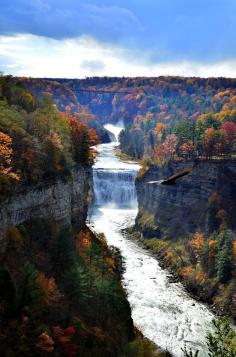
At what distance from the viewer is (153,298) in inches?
2840

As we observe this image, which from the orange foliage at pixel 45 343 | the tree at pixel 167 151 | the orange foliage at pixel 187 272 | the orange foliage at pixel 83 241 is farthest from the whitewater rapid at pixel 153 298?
the orange foliage at pixel 45 343

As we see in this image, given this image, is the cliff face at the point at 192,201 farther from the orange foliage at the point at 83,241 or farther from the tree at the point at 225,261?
the orange foliage at the point at 83,241

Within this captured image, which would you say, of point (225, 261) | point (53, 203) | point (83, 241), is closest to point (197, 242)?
point (225, 261)

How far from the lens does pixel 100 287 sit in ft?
185

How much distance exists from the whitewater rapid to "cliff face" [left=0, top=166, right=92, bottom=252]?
41.9 feet

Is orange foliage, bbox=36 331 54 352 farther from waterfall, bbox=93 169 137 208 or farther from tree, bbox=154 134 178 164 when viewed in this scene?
waterfall, bbox=93 169 137 208

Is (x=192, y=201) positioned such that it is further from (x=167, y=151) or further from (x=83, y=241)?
(x=83, y=241)

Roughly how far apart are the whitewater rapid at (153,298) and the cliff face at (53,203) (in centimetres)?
1276

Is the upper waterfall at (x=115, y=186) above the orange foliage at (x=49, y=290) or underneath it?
underneath

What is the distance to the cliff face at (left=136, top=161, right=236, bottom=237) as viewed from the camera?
9412cm

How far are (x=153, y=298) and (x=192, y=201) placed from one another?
3148cm

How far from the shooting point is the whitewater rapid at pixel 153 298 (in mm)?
61156

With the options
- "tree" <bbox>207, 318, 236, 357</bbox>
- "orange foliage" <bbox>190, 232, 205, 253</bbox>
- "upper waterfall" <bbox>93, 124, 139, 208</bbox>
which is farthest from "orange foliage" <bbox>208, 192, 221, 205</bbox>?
"tree" <bbox>207, 318, 236, 357</bbox>

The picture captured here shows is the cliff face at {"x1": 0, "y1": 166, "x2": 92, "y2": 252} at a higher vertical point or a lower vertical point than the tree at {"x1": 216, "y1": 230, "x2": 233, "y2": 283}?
higher
